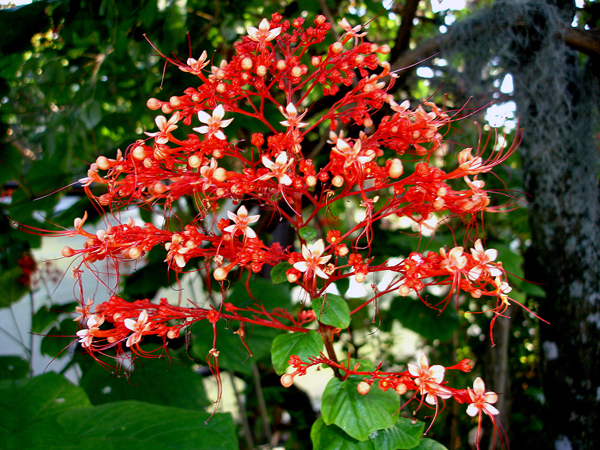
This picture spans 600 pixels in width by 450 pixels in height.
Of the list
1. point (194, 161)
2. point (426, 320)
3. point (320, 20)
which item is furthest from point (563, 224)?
point (194, 161)

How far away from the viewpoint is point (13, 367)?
3.76 ft

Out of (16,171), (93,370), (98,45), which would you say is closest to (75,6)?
(98,45)

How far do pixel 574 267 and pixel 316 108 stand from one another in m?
0.63

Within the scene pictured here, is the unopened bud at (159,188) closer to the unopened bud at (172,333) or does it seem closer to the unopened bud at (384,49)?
the unopened bud at (172,333)

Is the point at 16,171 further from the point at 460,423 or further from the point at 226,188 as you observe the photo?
the point at 460,423

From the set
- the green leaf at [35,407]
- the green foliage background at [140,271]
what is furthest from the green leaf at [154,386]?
the green leaf at [35,407]

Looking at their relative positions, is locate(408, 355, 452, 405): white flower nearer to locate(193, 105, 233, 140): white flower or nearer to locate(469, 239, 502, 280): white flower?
locate(469, 239, 502, 280): white flower

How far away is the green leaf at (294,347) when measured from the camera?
47 cm

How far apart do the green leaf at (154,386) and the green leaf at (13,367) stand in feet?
1.08

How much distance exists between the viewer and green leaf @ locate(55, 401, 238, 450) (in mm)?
545

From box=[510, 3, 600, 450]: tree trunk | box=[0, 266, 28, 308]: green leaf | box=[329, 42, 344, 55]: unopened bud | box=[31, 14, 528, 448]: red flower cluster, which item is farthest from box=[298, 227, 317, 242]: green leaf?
box=[0, 266, 28, 308]: green leaf

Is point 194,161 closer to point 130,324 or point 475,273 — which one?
point 130,324

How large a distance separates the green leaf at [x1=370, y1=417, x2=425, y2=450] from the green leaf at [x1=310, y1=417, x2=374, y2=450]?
0.01 metres

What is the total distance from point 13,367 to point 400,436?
1137 millimetres
